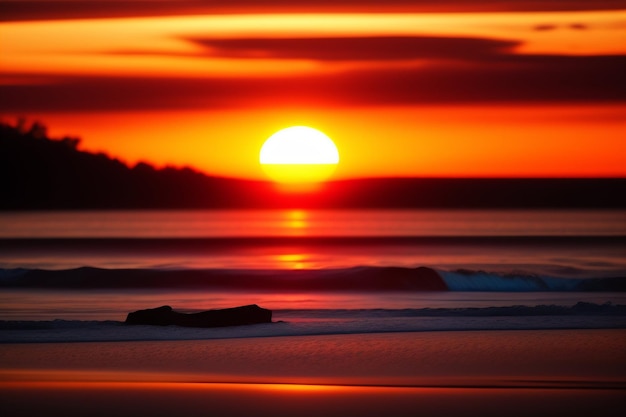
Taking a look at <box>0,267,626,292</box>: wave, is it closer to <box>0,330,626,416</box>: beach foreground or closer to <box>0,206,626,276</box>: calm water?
<box>0,206,626,276</box>: calm water

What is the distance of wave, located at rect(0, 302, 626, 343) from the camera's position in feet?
42.1

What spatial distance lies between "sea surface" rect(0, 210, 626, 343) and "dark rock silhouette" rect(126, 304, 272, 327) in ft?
0.77

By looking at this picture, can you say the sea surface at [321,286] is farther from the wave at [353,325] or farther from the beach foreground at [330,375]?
the beach foreground at [330,375]

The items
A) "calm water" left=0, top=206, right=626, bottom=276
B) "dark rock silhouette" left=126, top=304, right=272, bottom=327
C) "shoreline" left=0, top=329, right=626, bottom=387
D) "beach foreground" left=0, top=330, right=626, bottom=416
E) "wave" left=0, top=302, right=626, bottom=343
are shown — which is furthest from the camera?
"calm water" left=0, top=206, right=626, bottom=276

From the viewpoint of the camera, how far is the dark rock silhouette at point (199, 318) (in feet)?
44.6

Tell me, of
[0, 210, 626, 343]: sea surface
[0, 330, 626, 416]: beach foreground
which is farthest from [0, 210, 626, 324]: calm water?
[0, 330, 626, 416]: beach foreground

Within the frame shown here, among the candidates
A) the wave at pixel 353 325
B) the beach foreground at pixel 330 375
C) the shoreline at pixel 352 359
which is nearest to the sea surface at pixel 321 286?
the wave at pixel 353 325

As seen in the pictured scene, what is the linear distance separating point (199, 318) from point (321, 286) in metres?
10.9

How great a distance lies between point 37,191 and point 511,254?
301 ft

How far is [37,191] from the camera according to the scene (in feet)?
403

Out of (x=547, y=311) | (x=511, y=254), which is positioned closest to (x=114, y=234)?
(x=511, y=254)

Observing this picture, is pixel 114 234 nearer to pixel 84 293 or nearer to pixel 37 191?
pixel 84 293

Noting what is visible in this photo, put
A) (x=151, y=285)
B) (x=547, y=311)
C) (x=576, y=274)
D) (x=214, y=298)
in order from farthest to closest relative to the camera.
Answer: (x=576, y=274)
(x=151, y=285)
(x=214, y=298)
(x=547, y=311)

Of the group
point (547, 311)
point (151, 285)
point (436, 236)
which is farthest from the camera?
point (436, 236)
